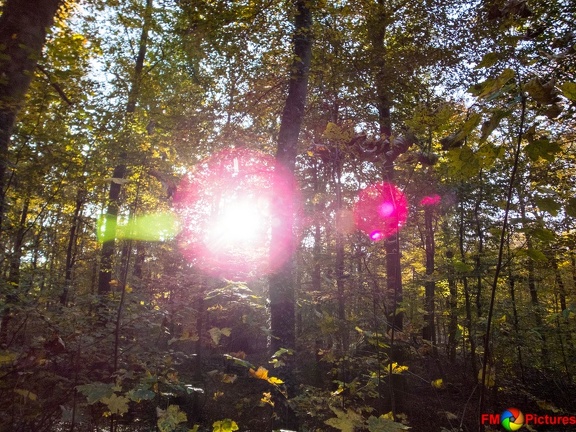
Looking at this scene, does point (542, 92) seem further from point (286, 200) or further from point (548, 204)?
point (286, 200)

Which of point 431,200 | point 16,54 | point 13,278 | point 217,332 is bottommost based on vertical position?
point 217,332

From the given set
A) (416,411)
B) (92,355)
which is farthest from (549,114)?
(416,411)

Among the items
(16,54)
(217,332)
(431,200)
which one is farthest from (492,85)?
(431,200)

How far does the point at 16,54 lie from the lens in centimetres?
→ 321

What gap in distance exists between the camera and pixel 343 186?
11453 mm

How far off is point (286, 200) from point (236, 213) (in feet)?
22.7

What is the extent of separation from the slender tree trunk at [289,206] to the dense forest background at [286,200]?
32 mm

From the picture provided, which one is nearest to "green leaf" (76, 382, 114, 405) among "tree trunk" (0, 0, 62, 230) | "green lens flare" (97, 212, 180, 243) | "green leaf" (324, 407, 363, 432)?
"green leaf" (324, 407, 363, 432)

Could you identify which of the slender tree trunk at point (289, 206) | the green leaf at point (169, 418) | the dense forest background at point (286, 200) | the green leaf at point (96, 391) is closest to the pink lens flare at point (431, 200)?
the dense forest background at point (286, 200)

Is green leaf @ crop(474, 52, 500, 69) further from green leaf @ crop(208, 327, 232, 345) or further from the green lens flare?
the green lens flare

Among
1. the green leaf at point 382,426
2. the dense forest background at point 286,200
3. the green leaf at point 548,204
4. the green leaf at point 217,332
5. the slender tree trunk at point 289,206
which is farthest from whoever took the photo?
the slender tree trunk at point 289,206

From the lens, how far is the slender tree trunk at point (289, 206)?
5.61 m

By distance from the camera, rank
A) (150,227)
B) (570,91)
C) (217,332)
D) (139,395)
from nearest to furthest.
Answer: (570,91), (139,395), (217,332), (150,227)

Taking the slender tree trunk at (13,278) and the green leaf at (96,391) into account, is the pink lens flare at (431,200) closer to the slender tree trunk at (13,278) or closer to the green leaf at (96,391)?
the slender tree trunk at (13,278)
